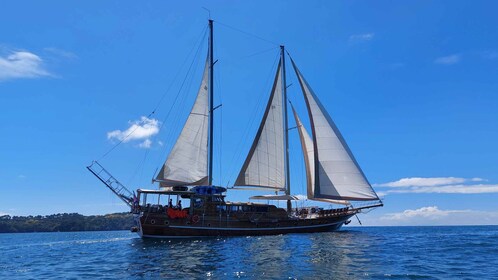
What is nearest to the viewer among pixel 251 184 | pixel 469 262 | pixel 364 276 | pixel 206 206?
pixel 364 276

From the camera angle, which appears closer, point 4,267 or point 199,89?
point 4,267

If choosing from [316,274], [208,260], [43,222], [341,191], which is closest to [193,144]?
[341,191]

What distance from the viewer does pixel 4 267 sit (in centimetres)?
2473

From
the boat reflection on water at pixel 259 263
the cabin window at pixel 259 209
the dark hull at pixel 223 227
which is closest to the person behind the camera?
the boat reflection on water at pixel 259 263

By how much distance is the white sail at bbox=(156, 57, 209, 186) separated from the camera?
40344 millimetres

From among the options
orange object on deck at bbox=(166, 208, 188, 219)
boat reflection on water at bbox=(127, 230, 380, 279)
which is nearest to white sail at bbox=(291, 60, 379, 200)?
orange object on deck at bbox=(166, 208, 188, 219)

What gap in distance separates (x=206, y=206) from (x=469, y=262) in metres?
26.0

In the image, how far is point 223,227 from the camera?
1628 inches

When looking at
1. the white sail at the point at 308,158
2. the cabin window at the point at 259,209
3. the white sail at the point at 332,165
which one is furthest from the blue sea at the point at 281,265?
the white sail at the point at 308,158

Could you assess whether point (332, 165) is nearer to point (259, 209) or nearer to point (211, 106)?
point (259, 209)

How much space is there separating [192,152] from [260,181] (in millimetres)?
8883

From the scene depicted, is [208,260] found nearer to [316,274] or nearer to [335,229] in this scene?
[316,274]

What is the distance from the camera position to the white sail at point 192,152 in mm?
40344

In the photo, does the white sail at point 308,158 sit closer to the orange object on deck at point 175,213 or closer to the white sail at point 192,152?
the white sail at point 192,152
